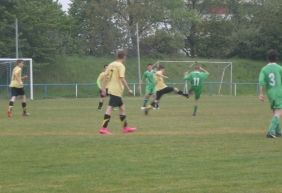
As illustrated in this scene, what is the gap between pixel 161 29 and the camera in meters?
69.4

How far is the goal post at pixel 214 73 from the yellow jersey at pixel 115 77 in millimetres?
40222

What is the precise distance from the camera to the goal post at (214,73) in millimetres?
56312

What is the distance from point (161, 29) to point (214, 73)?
1197 cm

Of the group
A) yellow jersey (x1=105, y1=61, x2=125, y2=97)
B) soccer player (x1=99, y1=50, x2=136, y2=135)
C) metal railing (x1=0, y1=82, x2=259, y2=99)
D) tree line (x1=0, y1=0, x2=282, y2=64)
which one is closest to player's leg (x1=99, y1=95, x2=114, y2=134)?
soccer player (x1=99, y1=50, x2=136, y2=135)

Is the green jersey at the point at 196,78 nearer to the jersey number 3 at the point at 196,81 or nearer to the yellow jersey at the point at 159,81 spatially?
the jersey number 3 at the point at 196,81

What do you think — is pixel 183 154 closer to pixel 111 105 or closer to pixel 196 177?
pixel 196 177

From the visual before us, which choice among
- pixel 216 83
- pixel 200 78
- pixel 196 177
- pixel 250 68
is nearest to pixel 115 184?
pixel 196 177

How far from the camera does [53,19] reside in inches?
2196

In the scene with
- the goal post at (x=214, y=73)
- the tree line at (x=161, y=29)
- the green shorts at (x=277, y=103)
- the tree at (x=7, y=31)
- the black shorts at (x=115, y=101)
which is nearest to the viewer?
the green shorts at (x=277, y=103)

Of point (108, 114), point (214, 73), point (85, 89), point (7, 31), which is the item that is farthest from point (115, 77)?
point (214, 73)

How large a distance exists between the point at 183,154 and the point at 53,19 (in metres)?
46.0

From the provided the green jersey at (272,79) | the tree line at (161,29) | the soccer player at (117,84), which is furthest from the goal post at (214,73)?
the green jersey at (272,79)

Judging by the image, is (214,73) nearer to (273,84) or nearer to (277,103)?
(273,84)

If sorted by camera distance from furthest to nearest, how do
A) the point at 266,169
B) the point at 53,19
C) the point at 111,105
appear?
the point at 53,19 → the point at 111,105 → the point at 266,169
